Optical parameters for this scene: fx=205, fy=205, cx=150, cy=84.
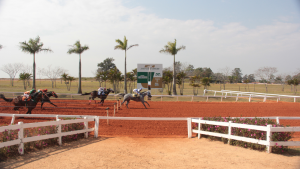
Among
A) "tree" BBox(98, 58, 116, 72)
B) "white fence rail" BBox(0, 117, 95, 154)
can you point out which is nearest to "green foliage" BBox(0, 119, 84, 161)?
"white fence rail" BBox(0, 117, 95, 154)

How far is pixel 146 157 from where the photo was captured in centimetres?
592

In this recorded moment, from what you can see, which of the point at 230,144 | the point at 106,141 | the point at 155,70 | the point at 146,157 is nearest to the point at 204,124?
the point at 230,144

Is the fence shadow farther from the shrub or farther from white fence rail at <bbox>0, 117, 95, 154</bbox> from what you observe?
the shrub

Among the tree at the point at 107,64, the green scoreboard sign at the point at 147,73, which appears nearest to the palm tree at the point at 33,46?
the green scoreboard sign at the point at 147,73

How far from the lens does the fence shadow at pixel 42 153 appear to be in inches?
203

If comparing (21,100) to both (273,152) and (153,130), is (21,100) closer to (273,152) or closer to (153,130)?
(153,130)

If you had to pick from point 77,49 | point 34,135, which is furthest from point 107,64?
point 34,135

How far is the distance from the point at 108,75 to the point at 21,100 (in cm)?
2263

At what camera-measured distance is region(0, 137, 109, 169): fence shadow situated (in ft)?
16.9

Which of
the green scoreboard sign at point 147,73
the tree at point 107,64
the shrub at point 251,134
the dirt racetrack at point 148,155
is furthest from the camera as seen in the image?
the tree at point 107,64

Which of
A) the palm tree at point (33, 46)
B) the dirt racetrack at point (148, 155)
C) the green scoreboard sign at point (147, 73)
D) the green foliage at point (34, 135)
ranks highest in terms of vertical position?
the palm tree at point (33, 46)

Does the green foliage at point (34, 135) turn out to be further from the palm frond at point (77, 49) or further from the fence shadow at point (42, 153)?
the palm frond at point (77, 49)

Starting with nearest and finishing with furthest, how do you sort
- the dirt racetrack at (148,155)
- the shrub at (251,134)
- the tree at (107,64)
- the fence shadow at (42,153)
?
the fence shadow at (42,153)
the dirt racetrack at (148,155)
the shrub at (251,134)
the tree at (107,64)

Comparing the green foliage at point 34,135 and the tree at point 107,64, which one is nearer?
the green foliage at point 34,135
